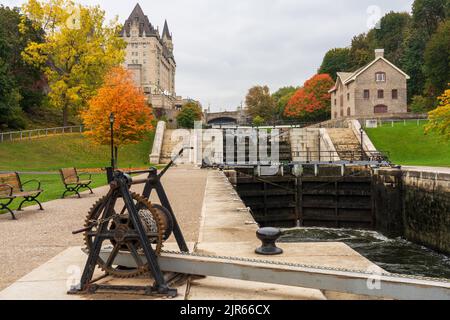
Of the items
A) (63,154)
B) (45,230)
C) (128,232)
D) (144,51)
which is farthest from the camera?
(144,51)

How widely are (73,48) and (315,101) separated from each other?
159 ft

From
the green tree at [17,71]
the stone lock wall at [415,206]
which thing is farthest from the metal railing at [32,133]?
the stone lock wall at [415,206]

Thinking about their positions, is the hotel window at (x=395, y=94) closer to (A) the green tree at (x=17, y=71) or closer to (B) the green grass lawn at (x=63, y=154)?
(B) the green grass lawn at (x=63, y=154)

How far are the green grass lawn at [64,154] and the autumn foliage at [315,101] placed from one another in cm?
4251

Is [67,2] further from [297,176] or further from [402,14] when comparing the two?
[402,14]

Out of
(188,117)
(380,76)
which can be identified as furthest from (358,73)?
(188,117)

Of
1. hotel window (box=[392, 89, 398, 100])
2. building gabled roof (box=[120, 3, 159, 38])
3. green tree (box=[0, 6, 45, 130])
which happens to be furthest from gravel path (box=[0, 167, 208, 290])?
building gabled roof (box=[120, 3, 159, 38])

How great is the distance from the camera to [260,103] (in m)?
105

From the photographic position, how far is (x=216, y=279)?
4422mm

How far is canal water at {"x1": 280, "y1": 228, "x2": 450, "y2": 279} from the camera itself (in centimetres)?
1439

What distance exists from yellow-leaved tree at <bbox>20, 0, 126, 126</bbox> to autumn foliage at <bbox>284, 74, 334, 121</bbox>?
4334 cm

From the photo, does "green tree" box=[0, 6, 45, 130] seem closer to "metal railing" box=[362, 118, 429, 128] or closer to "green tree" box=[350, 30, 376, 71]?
"metal railing" box=[362, 118, 429, 128]

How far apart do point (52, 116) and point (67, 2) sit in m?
19.6

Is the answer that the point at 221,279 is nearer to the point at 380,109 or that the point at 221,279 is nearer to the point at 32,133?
the point at 32,133
